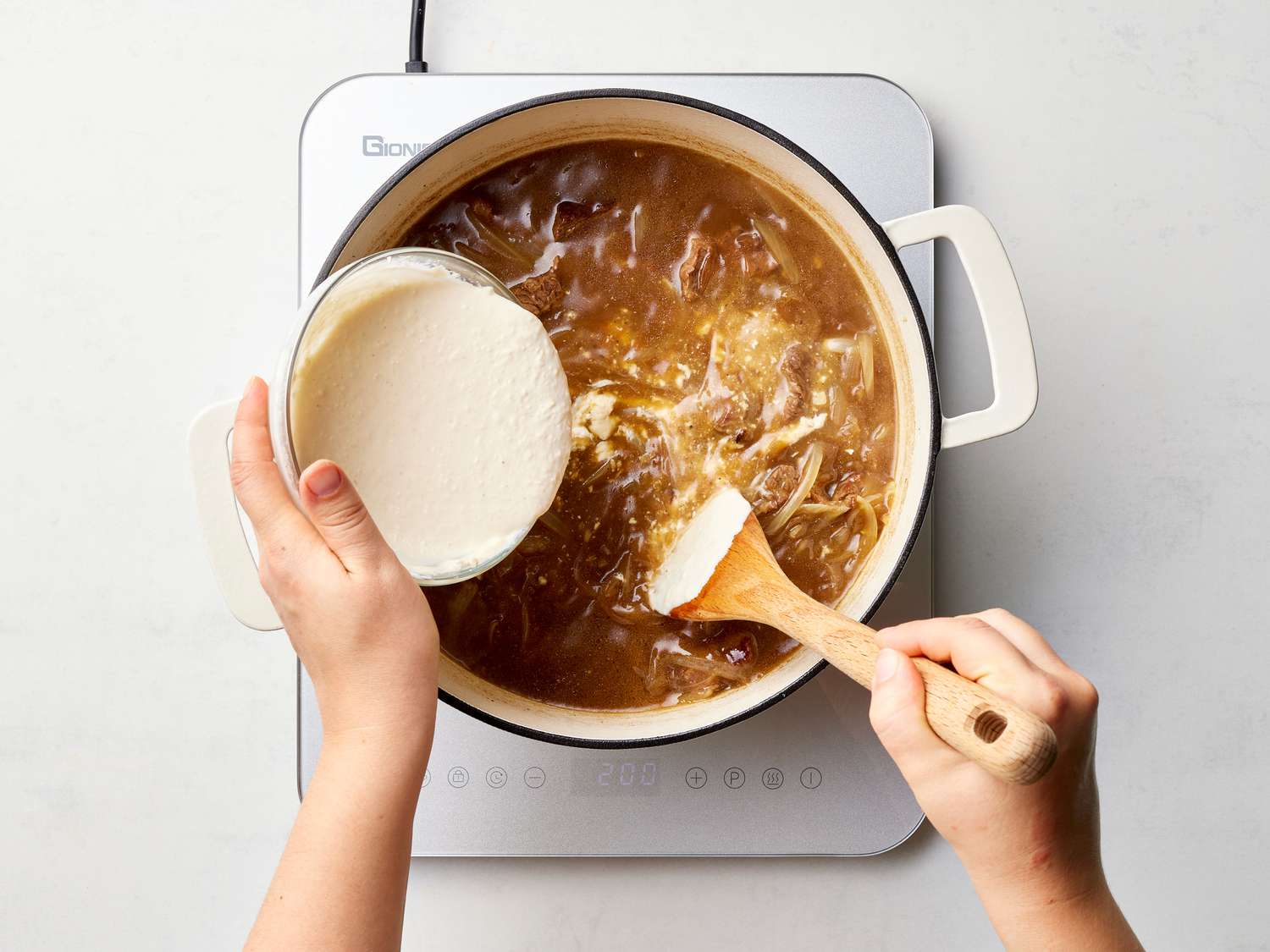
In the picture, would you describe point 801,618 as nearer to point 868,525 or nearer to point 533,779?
point 868,525

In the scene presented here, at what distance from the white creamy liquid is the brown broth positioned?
0.11 metres

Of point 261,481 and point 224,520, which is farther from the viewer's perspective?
point 224,520

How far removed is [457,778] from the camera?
1.21 metres

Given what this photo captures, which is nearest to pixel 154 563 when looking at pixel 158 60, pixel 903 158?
pixel 158 60

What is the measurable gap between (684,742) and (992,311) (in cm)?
60

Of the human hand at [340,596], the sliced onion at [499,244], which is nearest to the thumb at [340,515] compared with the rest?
the human hand at [340,596]

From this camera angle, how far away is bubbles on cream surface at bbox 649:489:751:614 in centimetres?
103

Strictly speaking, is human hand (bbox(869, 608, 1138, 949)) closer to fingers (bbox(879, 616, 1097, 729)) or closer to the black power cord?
fingers (bbox(879, 616, 1097, 729))

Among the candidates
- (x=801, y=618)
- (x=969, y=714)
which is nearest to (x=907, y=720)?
(x=969, y=714)

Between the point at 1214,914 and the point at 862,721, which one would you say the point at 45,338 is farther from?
the point at 1214,914

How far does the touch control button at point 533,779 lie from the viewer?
121 centimetres

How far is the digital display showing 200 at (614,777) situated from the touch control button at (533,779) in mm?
37

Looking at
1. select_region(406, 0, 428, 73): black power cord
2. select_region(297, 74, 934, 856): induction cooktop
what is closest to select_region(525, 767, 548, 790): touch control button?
select_region(297, 74, 934, 856): induction cooktop

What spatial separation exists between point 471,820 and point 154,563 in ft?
1.64
